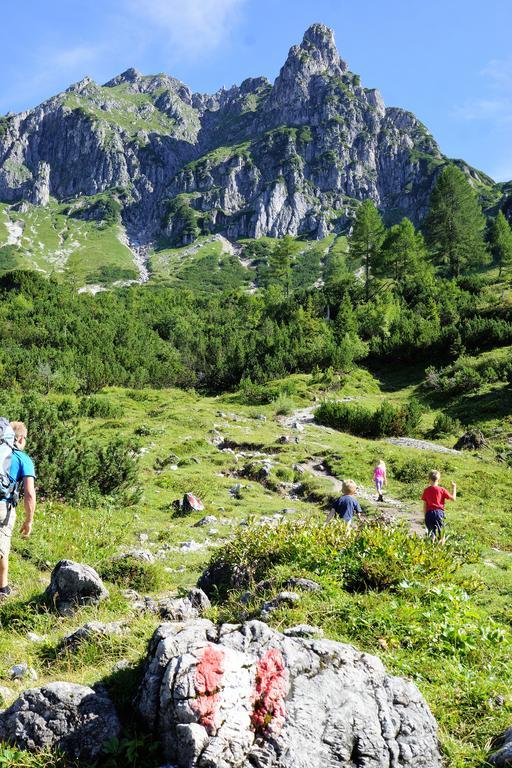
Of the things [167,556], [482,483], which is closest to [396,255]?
[482,483]

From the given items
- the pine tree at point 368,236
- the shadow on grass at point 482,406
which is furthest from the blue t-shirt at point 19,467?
the pine tree at point 368,236

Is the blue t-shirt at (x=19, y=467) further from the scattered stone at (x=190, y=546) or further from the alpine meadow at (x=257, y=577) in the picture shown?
the scattered stone at (x=190, y=546)

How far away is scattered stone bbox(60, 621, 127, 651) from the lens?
15.5 ft

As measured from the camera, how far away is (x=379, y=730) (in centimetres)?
350

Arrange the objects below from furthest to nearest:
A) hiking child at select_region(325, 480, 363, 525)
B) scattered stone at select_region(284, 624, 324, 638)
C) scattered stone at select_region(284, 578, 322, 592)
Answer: hiking child at select_region(325, 480, 363, 525)
scattered stone at select_region(284, 578, 322, 592)
scattered stone at select_region(284, 624, 324, 638)

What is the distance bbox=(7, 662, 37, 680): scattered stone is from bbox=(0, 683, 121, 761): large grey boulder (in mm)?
880

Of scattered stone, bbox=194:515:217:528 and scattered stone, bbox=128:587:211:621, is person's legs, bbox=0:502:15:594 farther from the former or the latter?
scattered stone, bbox=194:515:217:528

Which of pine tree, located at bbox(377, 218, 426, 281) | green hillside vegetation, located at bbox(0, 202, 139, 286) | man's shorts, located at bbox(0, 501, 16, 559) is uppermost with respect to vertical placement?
green hillside vegetation, located at bbox(0, 202, 139, 286)

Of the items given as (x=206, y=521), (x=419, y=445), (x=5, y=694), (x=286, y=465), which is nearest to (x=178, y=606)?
(x=5, y=694)

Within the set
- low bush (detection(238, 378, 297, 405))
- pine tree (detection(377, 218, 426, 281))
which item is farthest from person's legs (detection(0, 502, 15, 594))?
pine tree (detection(377, 218, 426, 281))

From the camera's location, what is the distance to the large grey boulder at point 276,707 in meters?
3.15

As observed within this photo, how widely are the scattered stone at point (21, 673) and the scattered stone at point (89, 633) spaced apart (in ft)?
1.21

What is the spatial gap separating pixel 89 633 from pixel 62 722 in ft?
4.40

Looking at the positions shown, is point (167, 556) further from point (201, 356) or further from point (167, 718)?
point (201, 356)
